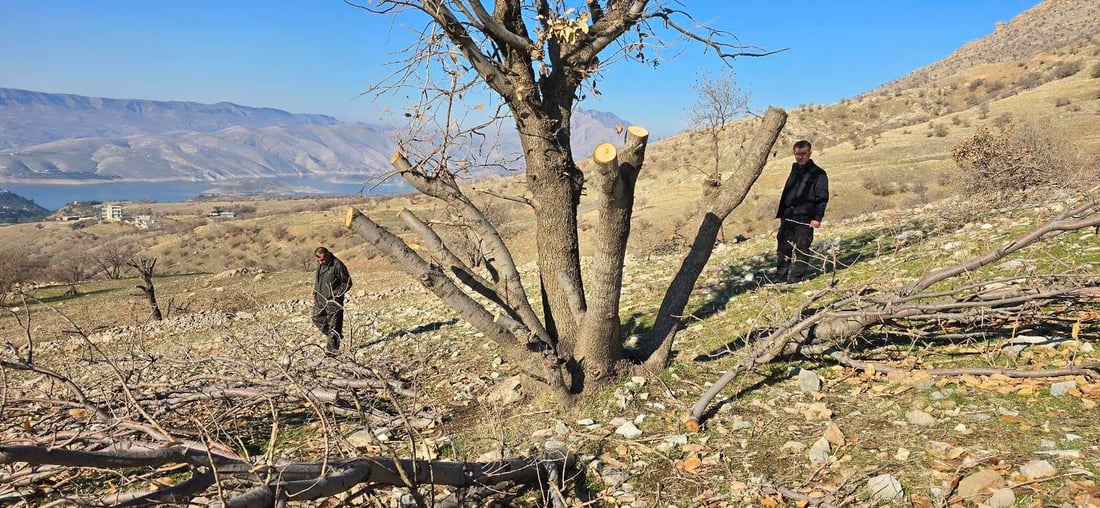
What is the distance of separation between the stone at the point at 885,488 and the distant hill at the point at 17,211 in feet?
559

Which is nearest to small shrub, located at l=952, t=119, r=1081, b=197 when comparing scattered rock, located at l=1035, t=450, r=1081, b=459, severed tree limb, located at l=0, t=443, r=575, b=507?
scattered rock, located at l=1035, t=450, r=1081, b=459

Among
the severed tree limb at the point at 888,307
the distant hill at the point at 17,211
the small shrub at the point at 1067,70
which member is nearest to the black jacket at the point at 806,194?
the severed tree limb at the point at 888,307

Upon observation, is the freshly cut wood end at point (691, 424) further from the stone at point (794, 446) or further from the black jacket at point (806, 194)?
the black jacket at point (806, 194)

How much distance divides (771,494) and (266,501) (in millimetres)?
2465

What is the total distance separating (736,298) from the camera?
706cm

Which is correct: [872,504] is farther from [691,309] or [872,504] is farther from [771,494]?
[691,309]

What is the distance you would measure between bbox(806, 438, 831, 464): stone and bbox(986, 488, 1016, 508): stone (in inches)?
31.1

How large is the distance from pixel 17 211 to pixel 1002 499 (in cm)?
19797

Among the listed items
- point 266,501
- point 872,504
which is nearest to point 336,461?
point 266,501

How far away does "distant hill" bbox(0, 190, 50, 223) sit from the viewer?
133250mm

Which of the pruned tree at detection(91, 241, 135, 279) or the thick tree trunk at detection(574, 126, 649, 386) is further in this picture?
the pruned tree at detection(91, 241, 135, 279)

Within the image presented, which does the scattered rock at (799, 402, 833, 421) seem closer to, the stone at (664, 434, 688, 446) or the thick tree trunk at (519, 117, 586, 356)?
the stone at (664, 434, 688, 446)

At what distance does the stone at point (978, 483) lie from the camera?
274cm

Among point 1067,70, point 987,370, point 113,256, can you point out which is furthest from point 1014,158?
point 113,256
